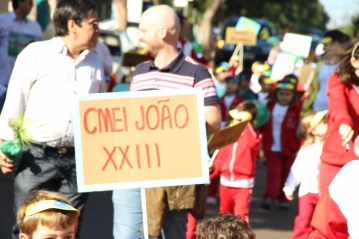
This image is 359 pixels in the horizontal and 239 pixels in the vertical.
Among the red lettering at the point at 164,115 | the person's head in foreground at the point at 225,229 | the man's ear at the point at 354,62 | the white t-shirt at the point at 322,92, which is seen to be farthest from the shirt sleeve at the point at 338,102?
the white t-shirt at the point at 322,92

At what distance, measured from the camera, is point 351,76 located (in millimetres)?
5117

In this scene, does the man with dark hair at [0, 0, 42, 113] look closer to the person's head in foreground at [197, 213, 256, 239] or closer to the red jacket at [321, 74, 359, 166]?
the red jacket at [321, 74, 359, 166]

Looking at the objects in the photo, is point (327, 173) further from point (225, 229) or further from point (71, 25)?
point (225, 229)

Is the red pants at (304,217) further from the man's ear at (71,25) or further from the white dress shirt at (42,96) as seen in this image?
the man's ear at (71,25)

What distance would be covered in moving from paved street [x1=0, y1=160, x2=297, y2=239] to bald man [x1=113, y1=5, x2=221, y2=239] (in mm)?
2184

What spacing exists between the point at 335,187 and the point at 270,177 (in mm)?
6296

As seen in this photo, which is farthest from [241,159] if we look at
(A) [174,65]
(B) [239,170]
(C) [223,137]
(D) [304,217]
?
(A) [174,65]

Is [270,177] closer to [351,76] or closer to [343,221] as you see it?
[351,76]

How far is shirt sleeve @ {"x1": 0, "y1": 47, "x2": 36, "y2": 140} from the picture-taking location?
14.9ft

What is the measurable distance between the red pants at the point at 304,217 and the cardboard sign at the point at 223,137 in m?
1.55

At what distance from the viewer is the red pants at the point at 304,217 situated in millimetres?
6473

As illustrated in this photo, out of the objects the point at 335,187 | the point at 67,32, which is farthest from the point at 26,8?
the point at 335,187

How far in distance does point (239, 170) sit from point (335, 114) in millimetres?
2386

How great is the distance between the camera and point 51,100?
4574 millimetres
